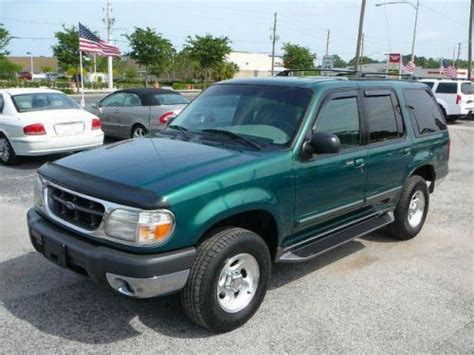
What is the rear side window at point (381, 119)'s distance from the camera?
4848mm

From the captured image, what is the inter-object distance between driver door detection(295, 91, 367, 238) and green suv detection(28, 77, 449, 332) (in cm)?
1

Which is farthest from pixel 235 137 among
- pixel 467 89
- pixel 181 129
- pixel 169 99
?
pixel 467 89

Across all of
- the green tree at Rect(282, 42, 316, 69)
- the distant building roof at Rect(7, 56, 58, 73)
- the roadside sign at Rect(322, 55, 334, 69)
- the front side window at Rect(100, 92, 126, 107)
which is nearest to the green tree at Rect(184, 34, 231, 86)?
the green tree at Rect(282, 42, 316, 69)

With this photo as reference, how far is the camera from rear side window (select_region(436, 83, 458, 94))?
69.2 feet

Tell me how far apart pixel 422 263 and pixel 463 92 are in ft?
60.1

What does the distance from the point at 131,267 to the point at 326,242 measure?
1.91m

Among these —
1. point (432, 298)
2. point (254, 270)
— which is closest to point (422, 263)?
point (432, 298)

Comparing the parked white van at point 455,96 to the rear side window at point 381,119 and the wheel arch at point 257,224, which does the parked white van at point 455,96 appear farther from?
the wheel arch at point 257,224

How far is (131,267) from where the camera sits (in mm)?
3088

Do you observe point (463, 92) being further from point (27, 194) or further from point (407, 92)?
point (27, 194)

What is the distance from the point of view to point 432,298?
14.1 feet

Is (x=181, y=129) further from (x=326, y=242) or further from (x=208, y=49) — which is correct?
(x=208, y=49)

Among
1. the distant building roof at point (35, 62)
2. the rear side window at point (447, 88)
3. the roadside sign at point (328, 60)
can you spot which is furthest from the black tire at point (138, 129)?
the distant building roof at point (35, 62)

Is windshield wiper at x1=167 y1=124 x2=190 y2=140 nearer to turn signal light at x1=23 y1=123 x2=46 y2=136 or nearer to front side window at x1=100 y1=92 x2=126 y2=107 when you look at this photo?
turn signal light at x1=23 y1=123 x2=46 y2=136
